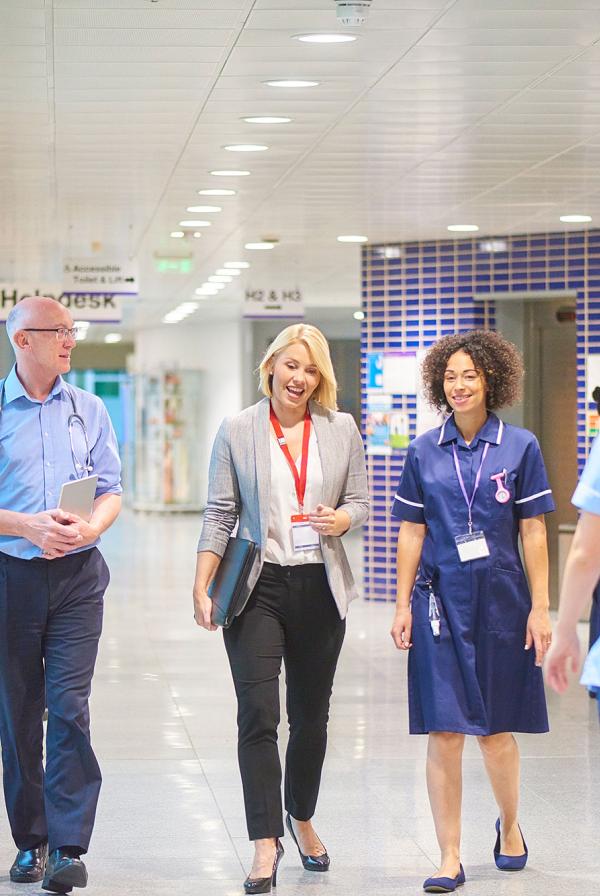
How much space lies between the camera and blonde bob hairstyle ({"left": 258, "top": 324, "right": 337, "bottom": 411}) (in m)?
4.93

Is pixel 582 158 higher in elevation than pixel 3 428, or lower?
higher

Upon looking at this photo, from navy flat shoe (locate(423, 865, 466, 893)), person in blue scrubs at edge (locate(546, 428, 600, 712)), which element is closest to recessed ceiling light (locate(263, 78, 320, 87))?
navy flat shoe (locate(423, 865, 466, 893))

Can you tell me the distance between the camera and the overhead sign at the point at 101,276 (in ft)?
51.3

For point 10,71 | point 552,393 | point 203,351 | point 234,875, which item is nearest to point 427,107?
point 10,71

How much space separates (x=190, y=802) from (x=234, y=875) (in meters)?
1.07

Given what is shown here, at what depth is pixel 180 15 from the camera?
6.10m

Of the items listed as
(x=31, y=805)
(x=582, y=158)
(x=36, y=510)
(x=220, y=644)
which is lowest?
(x=220, y=644)

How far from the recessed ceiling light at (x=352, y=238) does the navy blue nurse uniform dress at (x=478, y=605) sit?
940 cm

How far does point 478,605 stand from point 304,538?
591 millimetres

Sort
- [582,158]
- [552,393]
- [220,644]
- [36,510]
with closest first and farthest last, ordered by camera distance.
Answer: [36,510], [582,158], [220,644], [552,393]

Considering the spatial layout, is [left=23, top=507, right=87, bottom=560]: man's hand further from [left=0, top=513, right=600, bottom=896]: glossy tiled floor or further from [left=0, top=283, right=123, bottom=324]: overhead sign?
[left=0, top=283, right=123, bottom=324]: overhead sign

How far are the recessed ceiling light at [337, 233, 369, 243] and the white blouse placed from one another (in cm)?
936

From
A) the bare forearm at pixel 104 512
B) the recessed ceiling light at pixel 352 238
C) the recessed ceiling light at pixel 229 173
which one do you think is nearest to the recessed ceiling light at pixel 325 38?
the bare forearm at pixel 104 512

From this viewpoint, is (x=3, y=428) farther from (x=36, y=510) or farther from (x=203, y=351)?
(x=203, y=351)
